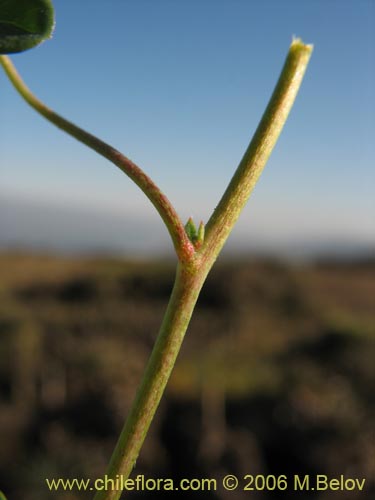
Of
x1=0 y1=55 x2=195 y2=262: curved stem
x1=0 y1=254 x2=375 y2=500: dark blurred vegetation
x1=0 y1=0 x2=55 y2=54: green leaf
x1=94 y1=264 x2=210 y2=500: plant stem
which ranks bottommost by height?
x1=0 y1=254 x2=375 y2=500: dark blurred vegetation

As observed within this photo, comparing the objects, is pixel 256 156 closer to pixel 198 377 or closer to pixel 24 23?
pixel 24 23

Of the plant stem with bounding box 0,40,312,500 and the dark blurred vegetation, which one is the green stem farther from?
the dark blurred vegetation

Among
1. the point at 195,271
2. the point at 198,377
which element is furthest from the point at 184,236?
the point at 198,377

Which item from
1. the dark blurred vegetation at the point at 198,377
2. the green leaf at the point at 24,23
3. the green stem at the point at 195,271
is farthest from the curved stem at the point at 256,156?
the dark blurred vegetation at the point at 198,377

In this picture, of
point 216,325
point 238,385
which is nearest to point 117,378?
point 238,385

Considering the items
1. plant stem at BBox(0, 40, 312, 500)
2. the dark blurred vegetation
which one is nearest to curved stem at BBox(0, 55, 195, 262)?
plant stem at BBox(0, 40, 312, 500)

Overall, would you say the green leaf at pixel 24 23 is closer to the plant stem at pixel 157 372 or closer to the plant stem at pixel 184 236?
the plant stem at pixel 184 236
